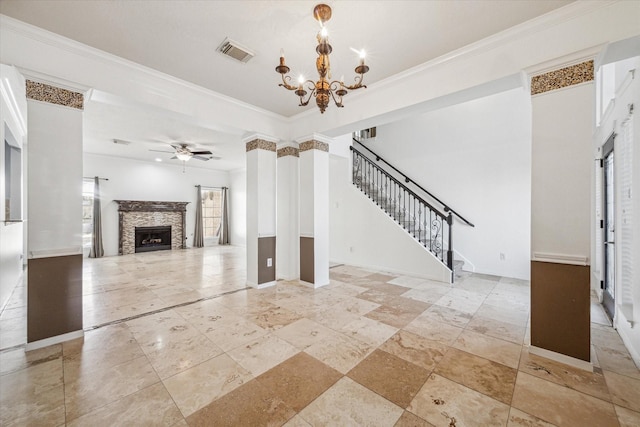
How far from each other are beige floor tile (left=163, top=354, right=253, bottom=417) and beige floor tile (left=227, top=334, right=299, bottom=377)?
7 centimetres

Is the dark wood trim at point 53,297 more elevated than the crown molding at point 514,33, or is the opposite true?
the crown molding at point 514,33

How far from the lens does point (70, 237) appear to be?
2703 millimetres

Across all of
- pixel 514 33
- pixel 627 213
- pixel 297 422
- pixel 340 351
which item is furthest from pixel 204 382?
pixel 627 213

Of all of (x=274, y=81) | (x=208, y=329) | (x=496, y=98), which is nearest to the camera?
(x=208, y=329)

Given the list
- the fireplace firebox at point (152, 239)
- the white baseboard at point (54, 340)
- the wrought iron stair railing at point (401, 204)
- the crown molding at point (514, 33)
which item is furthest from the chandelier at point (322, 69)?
the fireplace firebox at point (152, 239)

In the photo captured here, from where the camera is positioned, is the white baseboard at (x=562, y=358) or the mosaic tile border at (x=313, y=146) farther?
the mosaic tile border at (x=313, y=146)

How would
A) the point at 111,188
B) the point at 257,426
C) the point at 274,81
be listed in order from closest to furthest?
1. the point at 257,426
2. the point at 274,81
3. the point at 111,188

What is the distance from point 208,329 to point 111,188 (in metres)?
7.88

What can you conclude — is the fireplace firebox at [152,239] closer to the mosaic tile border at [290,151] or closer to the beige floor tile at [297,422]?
the mosaic tile border at [290,151]

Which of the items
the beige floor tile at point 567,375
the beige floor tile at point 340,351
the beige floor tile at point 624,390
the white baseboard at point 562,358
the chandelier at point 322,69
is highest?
the chandelier at point 322,69

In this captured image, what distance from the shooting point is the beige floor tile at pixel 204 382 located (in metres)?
1.82

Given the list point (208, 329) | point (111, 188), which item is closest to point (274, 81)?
point (208, 329)

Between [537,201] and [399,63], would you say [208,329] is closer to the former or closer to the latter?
[537,201]

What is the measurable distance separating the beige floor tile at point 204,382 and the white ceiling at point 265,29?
10.3 feet
